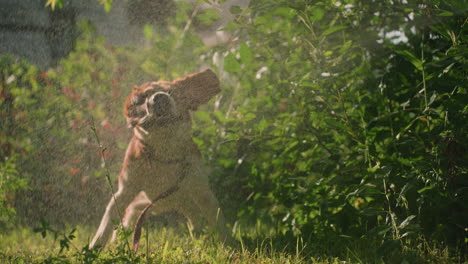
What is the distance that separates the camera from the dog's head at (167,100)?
7.63ft

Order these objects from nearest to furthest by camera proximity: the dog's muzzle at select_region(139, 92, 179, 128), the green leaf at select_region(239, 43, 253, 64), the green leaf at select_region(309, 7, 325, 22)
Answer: the green leaf at select_region(309, 7, 325, 22), the green leaf at select_region(239, 43, 253, 64), the dog's muzzle at select_region(139, 92, 179, 128)

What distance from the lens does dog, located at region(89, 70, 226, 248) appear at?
2.34 meters

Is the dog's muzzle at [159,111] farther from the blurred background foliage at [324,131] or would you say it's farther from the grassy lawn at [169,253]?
the grassy lawn at [169,253]

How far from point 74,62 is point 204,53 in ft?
4.49

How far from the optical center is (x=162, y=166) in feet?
7.75

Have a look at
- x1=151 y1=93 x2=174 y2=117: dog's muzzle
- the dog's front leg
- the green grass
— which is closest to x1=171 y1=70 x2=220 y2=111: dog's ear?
x1=151 y1=93 x2=174 y2=117: dog's muzzle

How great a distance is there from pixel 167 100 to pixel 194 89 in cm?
23

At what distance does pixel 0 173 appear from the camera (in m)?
2.84

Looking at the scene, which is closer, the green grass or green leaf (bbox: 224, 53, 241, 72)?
the green grass

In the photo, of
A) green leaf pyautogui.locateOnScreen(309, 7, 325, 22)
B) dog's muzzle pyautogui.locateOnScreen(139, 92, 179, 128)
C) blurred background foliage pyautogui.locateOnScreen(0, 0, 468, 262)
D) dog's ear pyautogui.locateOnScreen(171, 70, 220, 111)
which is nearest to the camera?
blurred background foliage pyautogui.locateOnScreen(0, 0, 468, 262)

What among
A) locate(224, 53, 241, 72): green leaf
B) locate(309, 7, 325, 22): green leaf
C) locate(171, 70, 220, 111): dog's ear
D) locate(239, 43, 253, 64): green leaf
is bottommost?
locate(171, 70, 220, 111): dog's ear

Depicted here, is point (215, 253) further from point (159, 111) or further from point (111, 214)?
point (159, 111)

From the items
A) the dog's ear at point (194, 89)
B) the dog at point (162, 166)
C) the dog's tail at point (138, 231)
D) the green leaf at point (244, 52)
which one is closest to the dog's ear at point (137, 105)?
the dog at point (162, 166)

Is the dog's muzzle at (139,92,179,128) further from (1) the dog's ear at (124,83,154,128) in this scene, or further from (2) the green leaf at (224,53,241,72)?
(2) the green leaf at (224,53,241,72)
